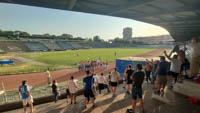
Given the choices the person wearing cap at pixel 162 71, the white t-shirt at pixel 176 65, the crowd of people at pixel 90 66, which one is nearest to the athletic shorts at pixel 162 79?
the person wearing cap at pixel 162 71

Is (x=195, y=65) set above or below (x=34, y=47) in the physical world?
below

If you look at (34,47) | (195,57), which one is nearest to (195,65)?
(195,57)

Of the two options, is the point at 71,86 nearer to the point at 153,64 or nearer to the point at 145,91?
the point at 145,91

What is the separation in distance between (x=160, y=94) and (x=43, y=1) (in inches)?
329

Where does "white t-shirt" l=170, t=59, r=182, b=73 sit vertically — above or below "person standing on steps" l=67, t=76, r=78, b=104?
above

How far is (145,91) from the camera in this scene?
238 inches

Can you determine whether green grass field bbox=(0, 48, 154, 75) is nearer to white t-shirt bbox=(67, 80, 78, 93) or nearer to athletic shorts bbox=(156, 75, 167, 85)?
white t-shirt bbox=(67, 80, 78, 93)

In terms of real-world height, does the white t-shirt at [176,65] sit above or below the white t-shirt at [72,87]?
above

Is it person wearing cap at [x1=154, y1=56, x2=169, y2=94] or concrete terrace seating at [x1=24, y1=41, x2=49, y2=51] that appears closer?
person wearing cap at [x1=154, y1=56, x2=169, y2=94]

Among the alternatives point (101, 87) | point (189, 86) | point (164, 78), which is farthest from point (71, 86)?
point (189, 86)

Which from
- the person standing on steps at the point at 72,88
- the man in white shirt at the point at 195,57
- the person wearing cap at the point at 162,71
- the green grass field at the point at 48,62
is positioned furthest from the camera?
the green grass field at the point at 48,62

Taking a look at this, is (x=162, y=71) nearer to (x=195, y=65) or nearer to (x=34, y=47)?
(x=195, y=65)

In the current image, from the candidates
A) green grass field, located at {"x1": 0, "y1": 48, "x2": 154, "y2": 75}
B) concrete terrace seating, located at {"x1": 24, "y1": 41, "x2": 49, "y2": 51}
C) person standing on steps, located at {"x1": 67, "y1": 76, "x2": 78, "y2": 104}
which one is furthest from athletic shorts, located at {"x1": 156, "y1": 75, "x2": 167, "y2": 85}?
concrete terrace seating, located at {"x1": 24, "y1": 41, "x2": 49, "y2": 51}

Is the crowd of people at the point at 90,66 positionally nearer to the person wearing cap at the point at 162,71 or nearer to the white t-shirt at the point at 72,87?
the white t-shirt at the point at 72,87
